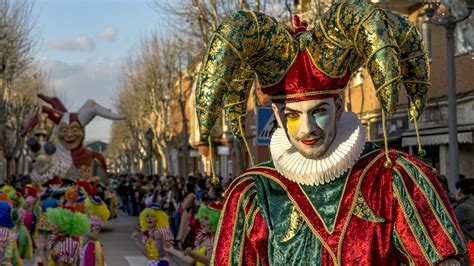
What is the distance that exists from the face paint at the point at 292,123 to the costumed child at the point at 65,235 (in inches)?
291

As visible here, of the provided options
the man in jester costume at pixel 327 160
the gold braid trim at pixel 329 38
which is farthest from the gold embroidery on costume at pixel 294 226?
the gold braid trim at pixel 329 38

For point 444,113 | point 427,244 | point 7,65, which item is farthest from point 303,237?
point 7,65

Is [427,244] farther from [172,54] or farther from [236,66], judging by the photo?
[172,54]

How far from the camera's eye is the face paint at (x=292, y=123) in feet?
15.7

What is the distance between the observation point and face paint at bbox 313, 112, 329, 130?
4750 millimetres

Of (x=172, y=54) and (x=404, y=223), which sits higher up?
(x=172, y=54)

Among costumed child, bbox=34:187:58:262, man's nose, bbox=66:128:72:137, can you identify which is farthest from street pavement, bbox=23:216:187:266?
man's nose, bbox=66:128:72:137

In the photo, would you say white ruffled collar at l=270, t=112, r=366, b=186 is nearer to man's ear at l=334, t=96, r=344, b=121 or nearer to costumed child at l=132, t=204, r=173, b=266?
man's ear at l=334, t=96, r=344, b=121

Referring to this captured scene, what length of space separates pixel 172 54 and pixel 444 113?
86.5 ft

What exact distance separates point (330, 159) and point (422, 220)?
0.56 metres

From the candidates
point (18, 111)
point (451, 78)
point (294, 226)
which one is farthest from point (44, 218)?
point (18, 111)

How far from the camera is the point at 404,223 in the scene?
453cm

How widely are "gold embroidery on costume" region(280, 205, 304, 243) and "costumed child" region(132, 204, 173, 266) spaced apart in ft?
23.5

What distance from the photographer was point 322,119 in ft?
15.6
